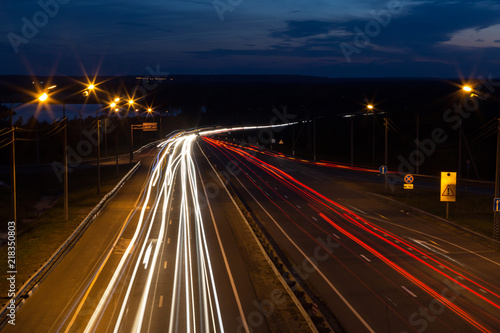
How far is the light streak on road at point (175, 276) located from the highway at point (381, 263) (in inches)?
151

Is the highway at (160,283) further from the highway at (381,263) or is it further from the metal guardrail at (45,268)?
the highway at (381,263)

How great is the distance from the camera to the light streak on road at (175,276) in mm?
15164

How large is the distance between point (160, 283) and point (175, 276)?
3.55 feet

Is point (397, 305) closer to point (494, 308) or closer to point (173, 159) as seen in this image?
point (494, 308)

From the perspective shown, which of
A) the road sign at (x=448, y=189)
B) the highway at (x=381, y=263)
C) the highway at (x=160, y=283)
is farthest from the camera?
the road sign at (x=448, y=189)

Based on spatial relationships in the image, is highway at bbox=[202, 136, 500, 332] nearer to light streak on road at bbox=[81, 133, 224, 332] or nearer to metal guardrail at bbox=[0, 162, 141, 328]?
light streak on road at bbox=[81, 133, 224, 332]

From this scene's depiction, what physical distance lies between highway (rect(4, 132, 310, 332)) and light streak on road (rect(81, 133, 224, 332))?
0.03 metres

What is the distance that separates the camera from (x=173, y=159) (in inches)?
2958

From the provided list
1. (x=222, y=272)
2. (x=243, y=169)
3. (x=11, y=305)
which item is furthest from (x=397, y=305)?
(x=243, y=169)

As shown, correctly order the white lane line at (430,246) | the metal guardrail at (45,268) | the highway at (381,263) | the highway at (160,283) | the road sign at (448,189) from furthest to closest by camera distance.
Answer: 1. the road sign at (448,189)
2. the white lane line at (430,246)
3. the metal guardrail at (45,268)
4. the highway at (381,263)
5. the highway at (160,283)

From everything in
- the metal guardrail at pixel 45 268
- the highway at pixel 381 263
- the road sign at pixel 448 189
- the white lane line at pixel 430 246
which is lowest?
the white lane line at pixel 430 246

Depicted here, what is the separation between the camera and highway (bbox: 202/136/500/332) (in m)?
15.8

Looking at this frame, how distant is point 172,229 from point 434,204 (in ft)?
67.6

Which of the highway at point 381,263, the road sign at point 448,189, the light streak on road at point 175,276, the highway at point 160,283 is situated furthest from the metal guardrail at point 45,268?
the road sign at point 448,189
